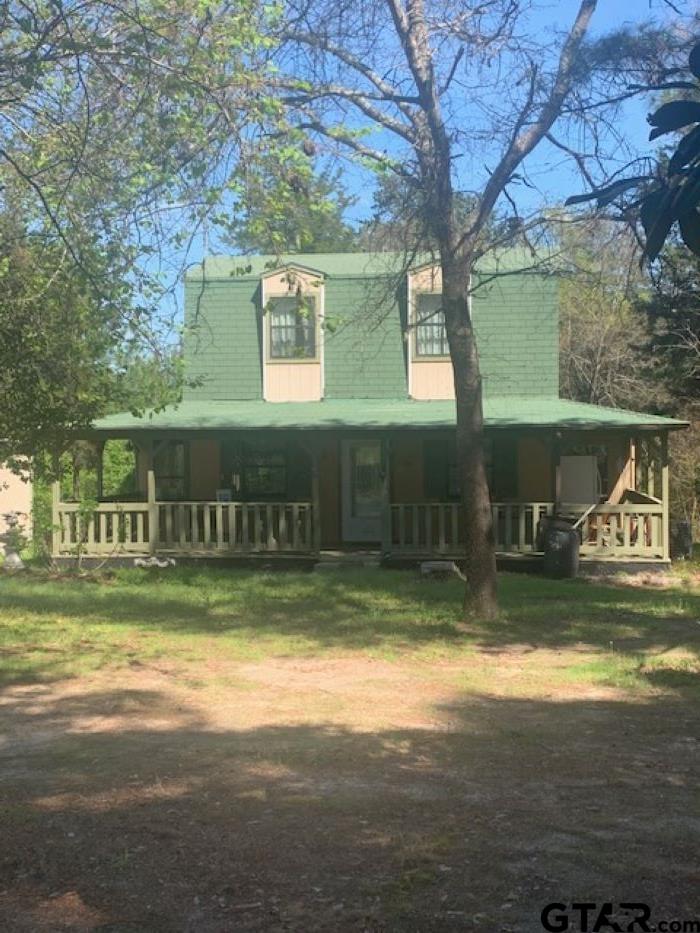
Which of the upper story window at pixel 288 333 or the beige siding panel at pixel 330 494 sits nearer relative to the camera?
the beige siding panel at pixel 330 494

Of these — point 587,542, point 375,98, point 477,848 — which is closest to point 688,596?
point 587,542

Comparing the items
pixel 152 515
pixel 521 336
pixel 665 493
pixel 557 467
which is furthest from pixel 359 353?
pixel 665 493

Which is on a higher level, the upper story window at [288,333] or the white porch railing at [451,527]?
the upper story window at [288,333]

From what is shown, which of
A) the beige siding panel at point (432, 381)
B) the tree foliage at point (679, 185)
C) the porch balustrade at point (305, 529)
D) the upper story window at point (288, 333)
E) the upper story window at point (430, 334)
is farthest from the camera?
the upper story window at point (288, 333)

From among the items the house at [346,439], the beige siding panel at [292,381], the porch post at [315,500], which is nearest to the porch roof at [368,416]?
the house at [346,439]

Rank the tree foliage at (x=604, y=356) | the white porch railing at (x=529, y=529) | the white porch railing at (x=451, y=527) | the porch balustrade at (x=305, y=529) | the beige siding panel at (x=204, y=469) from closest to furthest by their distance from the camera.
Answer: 1. the white porch railing at (x=529, y=529)
2. the porch balustrade at (x=305, y=529)
3. the white porch railing at (x=451, y=527)
4. the beige siding panel at (x=204, y=469)
5. the tree foliage at (x=604, y=356)

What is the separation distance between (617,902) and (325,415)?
14.2 metres

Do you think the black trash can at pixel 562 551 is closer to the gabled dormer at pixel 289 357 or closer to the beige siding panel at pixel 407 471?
the beige siding panel at pixel 407 471

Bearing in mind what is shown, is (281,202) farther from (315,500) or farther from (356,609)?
(315,500)

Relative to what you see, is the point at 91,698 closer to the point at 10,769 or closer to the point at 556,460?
the point at 10,769

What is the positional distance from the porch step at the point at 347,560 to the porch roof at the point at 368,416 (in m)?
2.63

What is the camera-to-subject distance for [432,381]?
18984 millimetres

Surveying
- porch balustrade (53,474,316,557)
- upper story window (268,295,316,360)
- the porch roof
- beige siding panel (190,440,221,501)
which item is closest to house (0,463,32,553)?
porch balustrade (53,474,316,557)

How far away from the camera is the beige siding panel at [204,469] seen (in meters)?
19.4
